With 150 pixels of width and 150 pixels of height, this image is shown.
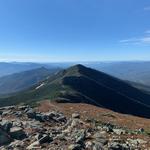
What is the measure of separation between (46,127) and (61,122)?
16.6 ft

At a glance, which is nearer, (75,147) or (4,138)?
(75,147)

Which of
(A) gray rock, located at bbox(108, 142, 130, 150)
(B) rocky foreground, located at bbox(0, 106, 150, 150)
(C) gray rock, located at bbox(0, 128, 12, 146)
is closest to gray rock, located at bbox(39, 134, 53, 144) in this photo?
(B) rocky foreground, located at bbox(0, 106, 150, 150)

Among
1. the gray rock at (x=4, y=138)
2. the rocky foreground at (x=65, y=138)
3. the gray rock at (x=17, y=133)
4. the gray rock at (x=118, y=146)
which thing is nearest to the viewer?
the gray rock at (x=118, y=146)

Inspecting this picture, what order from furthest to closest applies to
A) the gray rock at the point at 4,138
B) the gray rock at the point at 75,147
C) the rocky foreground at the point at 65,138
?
the gray rock at the point at 4,138 → the rocky foreground at the point at 65,138 → the gray rock at the point at 75,147

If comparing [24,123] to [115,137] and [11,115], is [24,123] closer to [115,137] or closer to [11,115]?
[11,115]

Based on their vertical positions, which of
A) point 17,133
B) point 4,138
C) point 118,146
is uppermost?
point 118,146

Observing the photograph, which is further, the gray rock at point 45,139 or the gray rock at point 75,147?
the gray rock at point 45,139

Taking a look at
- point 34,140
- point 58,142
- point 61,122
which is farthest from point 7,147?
point 61,122

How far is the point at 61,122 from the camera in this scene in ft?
155

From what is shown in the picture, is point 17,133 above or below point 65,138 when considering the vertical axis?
below

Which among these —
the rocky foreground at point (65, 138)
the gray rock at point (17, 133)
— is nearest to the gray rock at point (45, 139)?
the rocky foreground at point (65, 138)

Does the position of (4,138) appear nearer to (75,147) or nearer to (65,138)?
(65,138)

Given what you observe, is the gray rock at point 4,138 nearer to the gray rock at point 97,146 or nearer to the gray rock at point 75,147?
the gray rock at point 75,147

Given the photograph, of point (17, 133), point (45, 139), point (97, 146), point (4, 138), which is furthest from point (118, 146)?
point (4, 138)
